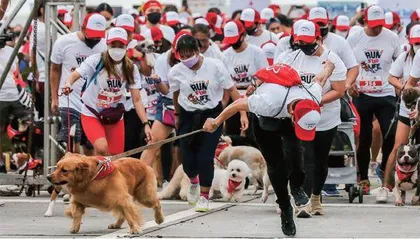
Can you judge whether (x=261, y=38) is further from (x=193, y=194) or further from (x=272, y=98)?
(x=272, y=98)

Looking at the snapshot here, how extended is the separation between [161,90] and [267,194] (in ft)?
6.72

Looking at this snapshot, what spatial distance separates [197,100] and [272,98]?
10.5ft

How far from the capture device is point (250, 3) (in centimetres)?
2953

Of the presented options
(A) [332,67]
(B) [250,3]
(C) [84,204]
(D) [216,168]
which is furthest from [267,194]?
(B) [250,3]

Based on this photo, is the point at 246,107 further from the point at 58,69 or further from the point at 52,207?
the point at 58,69

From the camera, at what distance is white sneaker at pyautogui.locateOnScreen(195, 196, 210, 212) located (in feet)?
48.0

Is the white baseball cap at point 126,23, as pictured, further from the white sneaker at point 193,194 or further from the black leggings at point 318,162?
the black leggings at point 318,162

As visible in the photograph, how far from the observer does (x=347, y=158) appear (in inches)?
623

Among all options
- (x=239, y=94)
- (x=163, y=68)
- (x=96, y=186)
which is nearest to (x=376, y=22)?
(x=239, y=94)

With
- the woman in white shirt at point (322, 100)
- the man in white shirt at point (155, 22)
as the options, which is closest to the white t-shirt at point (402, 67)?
the woman in white shirt at point (322, 100)

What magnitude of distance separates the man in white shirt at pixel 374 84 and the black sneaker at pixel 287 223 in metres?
4.88

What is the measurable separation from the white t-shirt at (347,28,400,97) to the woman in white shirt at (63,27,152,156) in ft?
11.8

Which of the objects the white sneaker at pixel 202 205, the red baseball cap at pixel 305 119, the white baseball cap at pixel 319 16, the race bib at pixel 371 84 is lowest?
the white sneaker at pixel 202 205

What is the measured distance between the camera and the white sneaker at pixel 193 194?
1522 cm
